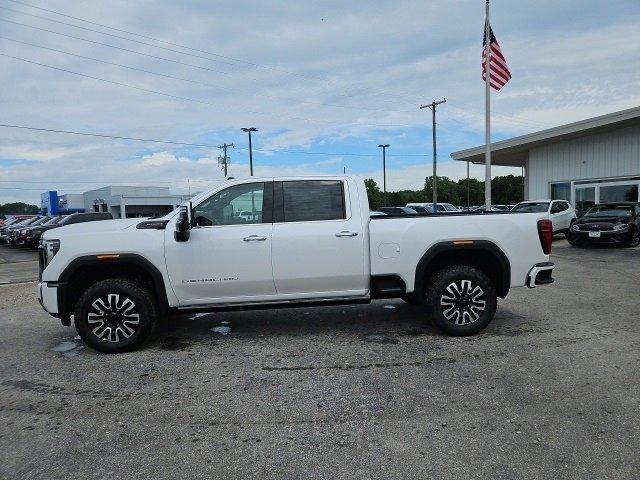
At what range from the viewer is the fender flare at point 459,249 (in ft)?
17.7

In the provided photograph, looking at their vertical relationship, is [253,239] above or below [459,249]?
above

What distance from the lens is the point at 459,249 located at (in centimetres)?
544

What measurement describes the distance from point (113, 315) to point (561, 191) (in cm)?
2246

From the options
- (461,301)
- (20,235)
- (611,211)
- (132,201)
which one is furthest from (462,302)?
(132,201)

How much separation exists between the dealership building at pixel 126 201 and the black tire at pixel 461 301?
55167mm

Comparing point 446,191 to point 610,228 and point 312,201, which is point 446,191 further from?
point 312,201

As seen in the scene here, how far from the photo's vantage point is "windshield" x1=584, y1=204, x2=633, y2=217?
49.6 feet

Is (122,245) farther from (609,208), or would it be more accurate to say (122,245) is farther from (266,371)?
(609,208)

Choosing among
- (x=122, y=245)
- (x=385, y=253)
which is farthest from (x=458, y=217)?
(x=122, y=245)

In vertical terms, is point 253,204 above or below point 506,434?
above

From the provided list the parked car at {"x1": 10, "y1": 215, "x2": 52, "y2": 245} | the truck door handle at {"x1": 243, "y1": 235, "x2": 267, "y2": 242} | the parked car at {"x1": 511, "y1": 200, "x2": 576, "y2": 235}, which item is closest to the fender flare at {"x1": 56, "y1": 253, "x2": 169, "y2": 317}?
the truck door handle at {"x1": 243, "y1": 235, "x2": 267, "y2": 242}

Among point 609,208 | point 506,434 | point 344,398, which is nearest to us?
point 506,434

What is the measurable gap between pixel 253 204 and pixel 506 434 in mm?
3432

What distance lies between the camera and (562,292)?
8078 millimetres
